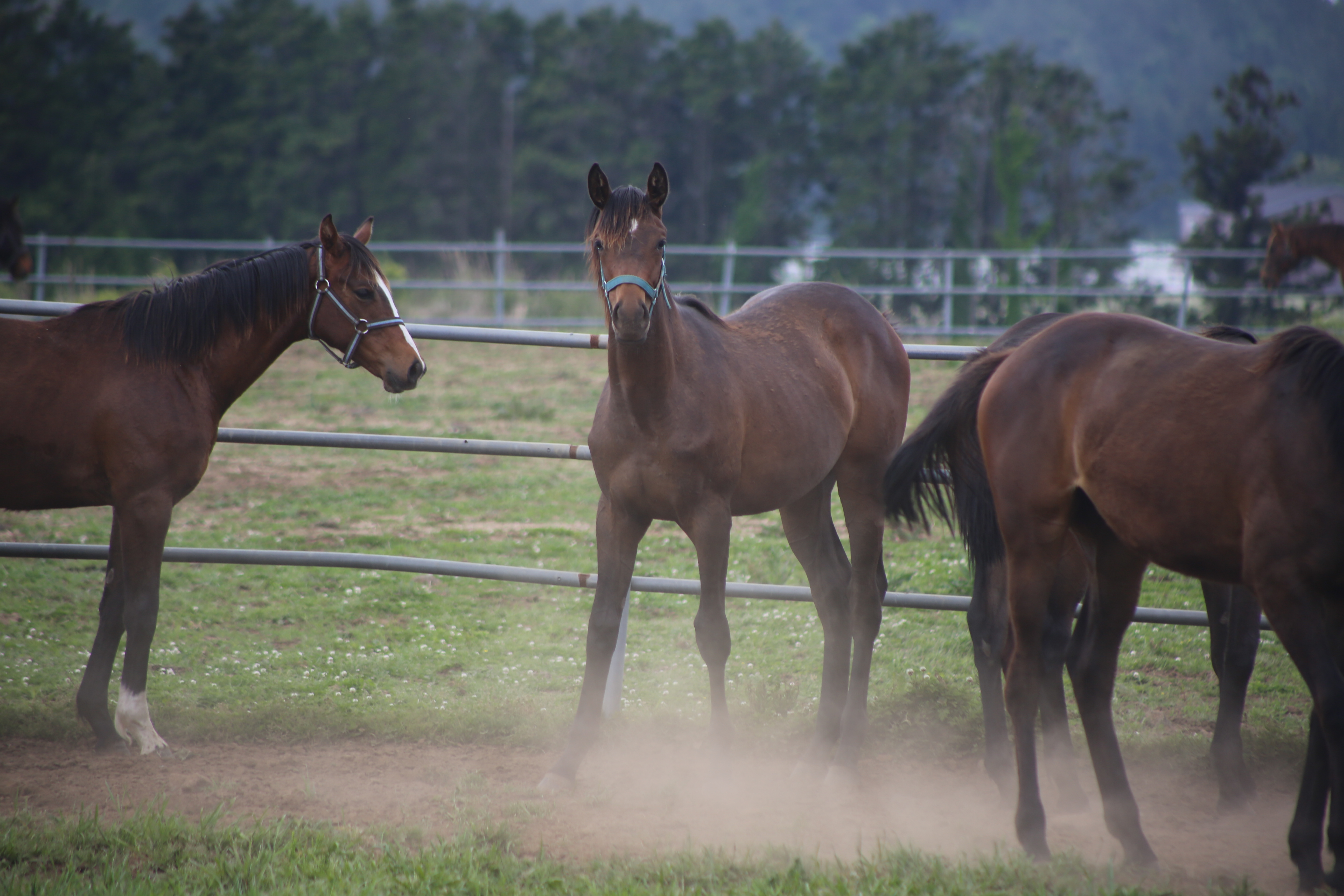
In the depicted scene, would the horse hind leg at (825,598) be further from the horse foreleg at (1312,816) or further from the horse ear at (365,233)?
the horse ear at (365,233)

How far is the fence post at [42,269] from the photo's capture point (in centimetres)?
1552

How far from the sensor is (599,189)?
3232 mm

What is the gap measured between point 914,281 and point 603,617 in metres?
17.9

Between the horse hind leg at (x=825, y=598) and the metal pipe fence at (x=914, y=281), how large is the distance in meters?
8.01

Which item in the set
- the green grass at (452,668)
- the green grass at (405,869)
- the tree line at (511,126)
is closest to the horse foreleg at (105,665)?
the green grass at (452,668)

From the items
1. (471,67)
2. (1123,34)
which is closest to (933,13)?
(471,67)

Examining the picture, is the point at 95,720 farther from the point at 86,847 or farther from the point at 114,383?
the point at 114,383

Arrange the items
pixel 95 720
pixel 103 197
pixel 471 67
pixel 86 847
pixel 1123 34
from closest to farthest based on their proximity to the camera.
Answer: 1. pixel 86 847
2. pixel 95 720
3. pixel 103 197
4. pixel 471 67
5. pixel 1123 34

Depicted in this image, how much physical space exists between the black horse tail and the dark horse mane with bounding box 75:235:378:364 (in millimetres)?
2189

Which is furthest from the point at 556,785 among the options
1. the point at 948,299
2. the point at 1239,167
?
the point at 1239,167

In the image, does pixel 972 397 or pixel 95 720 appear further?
pixel 95 720

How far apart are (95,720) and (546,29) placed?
Answer: 110ft

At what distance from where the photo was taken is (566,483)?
26.9ft

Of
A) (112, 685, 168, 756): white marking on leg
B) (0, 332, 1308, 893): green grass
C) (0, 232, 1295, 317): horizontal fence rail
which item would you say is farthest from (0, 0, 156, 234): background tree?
(112, 685, 168, 756): white marking on leg
